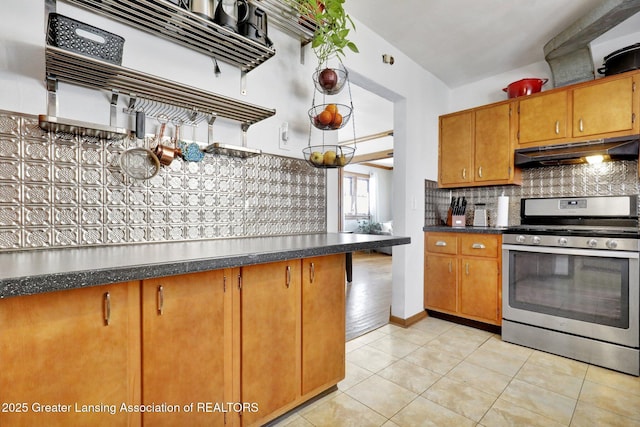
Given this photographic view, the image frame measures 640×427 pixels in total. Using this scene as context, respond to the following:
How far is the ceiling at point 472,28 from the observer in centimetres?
225

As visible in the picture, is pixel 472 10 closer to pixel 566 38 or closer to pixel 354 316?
pixel 566 38

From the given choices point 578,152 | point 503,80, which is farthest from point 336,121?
point 503,80

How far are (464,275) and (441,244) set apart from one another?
373 millimetres

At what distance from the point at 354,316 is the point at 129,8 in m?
3.01

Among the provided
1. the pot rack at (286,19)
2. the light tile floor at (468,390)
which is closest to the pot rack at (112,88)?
the pot rack at (286,19)

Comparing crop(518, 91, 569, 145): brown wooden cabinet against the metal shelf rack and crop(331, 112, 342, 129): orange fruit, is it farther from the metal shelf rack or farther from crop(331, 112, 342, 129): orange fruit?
the metal shelf rack

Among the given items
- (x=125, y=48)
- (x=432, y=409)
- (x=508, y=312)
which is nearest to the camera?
(x=125, y=48)

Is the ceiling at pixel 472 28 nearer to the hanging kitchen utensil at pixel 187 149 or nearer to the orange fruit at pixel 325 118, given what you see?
the orange fruit at pixel 325 118

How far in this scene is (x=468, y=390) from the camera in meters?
1.87

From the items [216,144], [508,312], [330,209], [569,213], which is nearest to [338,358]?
[330,209]

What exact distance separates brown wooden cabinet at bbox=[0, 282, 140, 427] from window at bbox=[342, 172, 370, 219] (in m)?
8.14

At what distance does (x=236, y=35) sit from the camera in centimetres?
143

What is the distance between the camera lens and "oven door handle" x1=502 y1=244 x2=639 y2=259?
2.12 m

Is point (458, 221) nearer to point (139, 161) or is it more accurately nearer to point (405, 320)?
point (405, 320)
